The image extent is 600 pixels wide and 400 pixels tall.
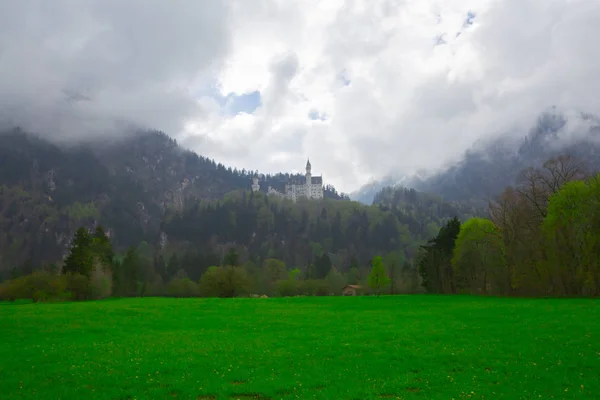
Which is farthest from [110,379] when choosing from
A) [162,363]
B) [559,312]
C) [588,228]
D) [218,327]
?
[588,228]

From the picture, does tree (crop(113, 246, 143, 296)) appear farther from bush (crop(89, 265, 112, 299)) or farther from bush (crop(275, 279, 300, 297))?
bush (crop(275, 279, 300, 297))

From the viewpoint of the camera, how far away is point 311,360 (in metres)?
20.8

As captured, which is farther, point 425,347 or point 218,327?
point 218,327

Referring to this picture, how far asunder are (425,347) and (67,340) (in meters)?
22.6

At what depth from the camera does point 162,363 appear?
20.2 metres

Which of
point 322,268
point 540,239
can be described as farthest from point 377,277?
point 322,268

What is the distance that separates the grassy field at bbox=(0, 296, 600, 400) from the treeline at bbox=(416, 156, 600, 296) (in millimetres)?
27590

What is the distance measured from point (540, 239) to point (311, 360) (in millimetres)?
56598

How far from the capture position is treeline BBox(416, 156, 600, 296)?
188ft

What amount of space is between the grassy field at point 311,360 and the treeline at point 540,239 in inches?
1086

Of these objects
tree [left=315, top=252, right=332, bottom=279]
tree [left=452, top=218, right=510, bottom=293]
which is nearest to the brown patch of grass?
tree [left=452, top=218, right=510, bottom=293]

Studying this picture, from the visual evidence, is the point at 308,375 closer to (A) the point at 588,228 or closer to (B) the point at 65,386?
(B) the point at 65,386

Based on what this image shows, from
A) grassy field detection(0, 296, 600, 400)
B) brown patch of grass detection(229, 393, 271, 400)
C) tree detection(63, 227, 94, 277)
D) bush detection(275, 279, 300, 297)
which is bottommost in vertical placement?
bush detection(275, 279, 300, 297)

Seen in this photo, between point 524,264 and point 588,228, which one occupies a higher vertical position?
point 588,228
